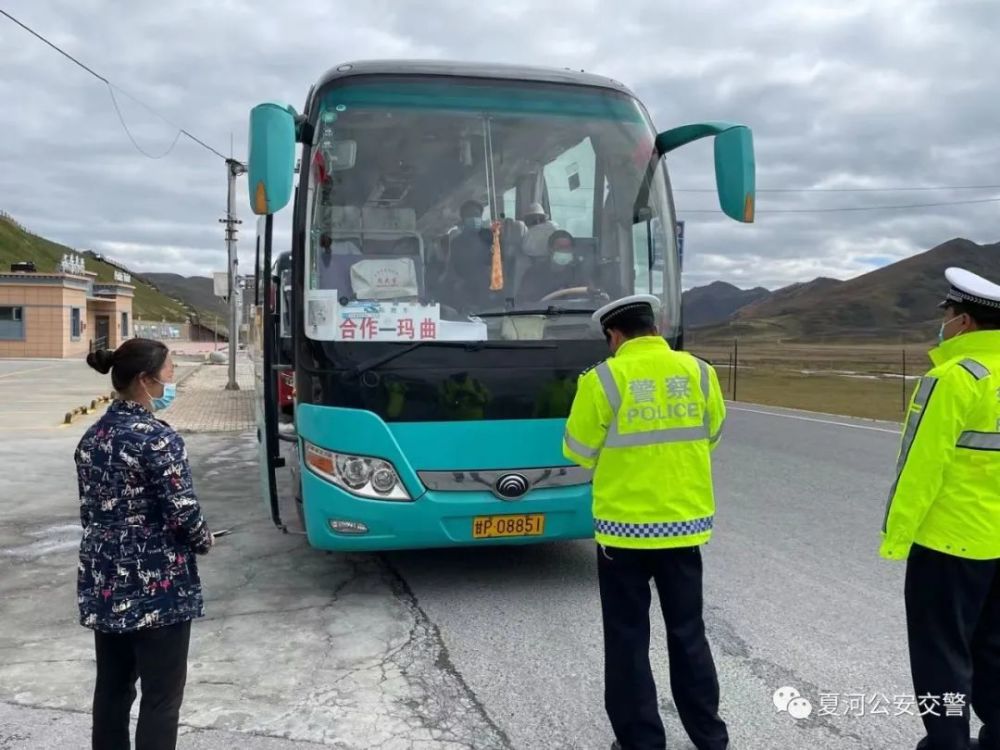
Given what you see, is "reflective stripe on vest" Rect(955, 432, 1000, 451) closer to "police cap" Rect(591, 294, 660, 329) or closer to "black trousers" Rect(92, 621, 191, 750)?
"police cap" Rect(591, 294, 660, 329)

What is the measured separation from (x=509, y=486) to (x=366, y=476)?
803 mm

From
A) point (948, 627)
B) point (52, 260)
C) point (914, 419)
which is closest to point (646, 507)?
point (914, 419)

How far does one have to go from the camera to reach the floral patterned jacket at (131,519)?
9.05 feet

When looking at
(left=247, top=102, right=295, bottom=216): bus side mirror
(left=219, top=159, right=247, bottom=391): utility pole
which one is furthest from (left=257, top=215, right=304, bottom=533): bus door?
(left=219, top=159, right=247, bottom=391): utility pole

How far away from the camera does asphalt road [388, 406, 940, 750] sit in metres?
3.62

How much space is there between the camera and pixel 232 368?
78.5 feet

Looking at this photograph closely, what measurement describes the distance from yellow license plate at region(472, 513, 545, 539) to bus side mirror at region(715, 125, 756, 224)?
6.89ft

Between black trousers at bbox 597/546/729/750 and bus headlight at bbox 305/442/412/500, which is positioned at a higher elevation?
bus headlight at bbox 305/442/412/500

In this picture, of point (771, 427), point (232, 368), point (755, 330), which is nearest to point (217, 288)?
point (232, 368)

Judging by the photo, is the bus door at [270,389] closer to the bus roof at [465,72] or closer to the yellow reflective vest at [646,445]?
the bus roof at [465,72]

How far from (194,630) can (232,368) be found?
20.1 metres

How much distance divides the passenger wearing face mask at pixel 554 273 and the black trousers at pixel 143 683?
2857 millimetres

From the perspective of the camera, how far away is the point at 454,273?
16.6ft

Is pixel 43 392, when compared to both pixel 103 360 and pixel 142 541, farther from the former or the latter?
pixel 142 541
